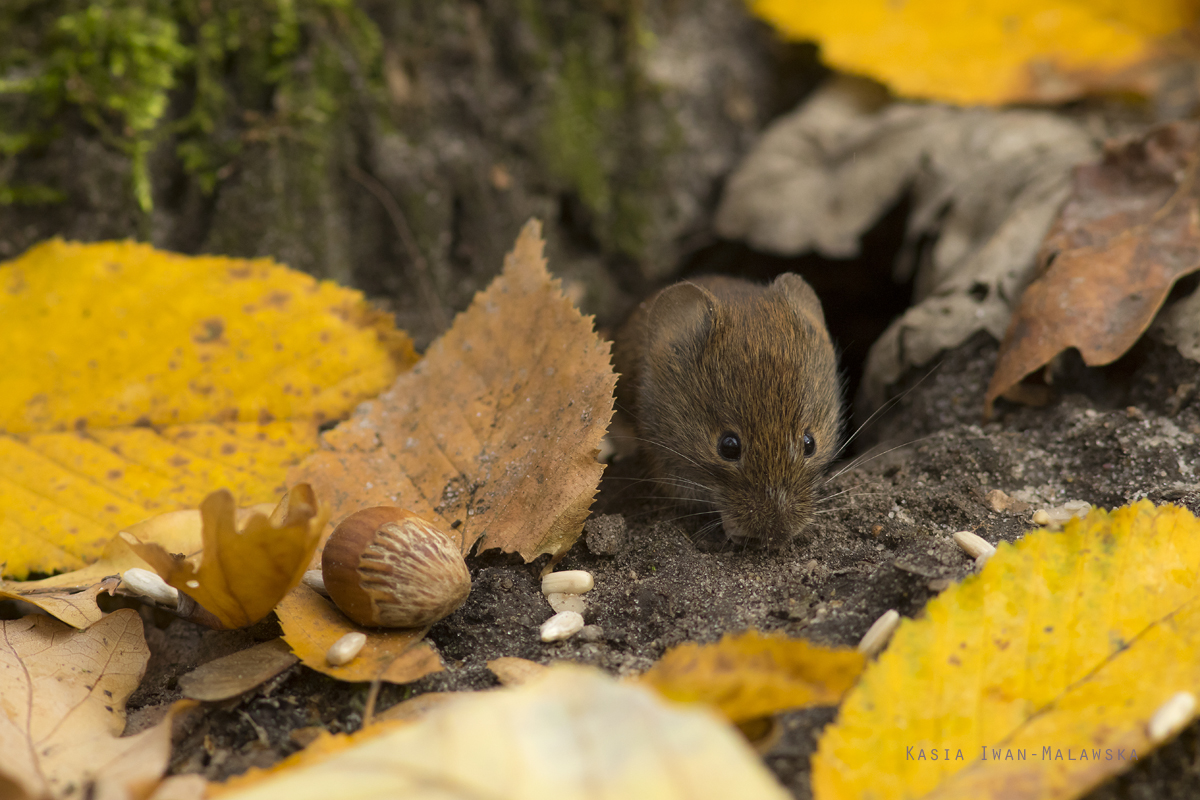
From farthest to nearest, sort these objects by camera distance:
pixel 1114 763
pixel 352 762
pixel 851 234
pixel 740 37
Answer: pixel 740 37, pixel 851 234, pixel 1114 763, pixel 352 762

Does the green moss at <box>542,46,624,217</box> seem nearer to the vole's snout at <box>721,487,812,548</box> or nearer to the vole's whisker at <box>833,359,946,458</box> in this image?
the vole's whisker at <box>833,359,946,458</box>

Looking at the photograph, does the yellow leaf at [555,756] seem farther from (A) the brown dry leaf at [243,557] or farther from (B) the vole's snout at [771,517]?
(B) the vole's snout at [771,517]

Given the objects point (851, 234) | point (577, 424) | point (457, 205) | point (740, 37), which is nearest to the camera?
point (577, 424)

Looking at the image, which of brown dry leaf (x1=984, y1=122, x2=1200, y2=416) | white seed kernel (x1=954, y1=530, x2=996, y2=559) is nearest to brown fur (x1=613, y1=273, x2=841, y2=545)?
white seed kernel (x1=954, y1=530, x2=996, y2=559)

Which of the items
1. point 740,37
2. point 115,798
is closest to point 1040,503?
point 115,798

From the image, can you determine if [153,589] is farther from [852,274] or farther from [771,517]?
[852,274]

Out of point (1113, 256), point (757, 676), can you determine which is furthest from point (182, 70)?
point (1113, 256)

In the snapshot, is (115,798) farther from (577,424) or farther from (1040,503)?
(1040,503)

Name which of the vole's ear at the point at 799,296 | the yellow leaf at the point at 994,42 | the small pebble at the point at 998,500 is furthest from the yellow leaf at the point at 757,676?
the yellow leaf at the point at 994,42
